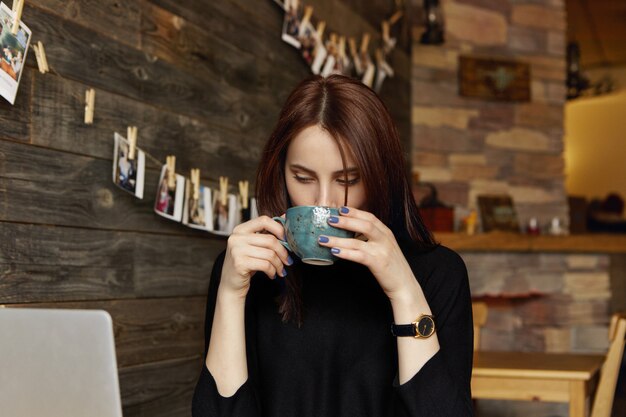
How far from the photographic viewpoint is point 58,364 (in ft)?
2.55

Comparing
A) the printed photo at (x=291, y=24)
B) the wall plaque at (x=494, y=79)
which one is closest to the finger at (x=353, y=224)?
the printed photo at (x=291, y=24)

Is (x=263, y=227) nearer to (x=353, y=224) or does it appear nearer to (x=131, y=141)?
(x=353, y=224)

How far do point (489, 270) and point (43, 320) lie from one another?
3602 mm

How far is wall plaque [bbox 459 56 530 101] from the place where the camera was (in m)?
4.62

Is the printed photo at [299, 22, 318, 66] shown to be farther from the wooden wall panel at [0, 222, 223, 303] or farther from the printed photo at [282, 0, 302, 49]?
the wooden wall panel at [0, 222, 223, 303]

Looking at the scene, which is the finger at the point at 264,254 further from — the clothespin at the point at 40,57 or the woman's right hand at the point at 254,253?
the clothespin at the point at 40,57

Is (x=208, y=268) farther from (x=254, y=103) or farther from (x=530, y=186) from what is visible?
(x=530, y=186)

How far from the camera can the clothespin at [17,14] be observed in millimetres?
1530

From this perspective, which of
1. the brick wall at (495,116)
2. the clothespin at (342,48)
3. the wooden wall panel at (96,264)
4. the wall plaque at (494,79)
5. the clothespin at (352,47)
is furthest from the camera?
the wall plaque at (494,79)

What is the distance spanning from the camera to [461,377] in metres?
1.23

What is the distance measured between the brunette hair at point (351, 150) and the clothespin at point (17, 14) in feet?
1.94

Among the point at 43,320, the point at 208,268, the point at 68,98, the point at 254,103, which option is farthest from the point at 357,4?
the point at 43,320

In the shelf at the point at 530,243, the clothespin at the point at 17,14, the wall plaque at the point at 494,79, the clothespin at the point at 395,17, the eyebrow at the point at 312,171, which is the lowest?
the eyebrow at the point at 312,171

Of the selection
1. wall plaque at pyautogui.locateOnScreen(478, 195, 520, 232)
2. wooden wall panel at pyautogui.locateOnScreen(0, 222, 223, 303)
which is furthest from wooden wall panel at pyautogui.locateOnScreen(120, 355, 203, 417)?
wall plaque at pyautogui.locateOnScreen(478, 195, 520, 232)
